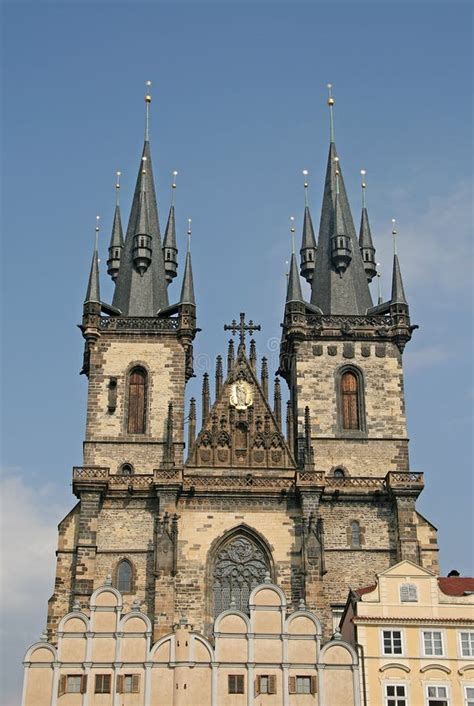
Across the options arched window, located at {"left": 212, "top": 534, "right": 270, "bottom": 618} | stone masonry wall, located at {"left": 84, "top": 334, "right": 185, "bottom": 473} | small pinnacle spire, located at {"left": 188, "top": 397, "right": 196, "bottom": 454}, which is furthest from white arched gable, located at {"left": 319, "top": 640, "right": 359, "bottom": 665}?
small pinnacle spire, located at {"left": 188, "top": 397, "right": 196, "bottom": 454}

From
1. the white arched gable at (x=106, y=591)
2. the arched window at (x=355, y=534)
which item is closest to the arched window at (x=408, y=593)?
the white arched gable at (x=106, y=591)

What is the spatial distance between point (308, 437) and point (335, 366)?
3.71 metres

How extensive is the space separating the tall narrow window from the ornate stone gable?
271 centimetres

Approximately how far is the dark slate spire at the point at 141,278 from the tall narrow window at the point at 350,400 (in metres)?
8.03

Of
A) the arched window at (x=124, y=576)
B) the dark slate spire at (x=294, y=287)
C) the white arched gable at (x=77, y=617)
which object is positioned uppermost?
the dark slate spire at (x=294, y=287)

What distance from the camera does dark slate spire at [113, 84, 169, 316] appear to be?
48.0 m

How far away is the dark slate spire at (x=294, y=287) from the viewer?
47281 millimetres

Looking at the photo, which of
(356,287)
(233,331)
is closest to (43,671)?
(233,331)

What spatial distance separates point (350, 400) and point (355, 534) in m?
5.63

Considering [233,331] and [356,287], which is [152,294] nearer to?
[233,331]

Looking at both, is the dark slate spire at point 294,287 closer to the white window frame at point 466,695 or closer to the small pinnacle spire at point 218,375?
the small pinnacle spire at point 218,375

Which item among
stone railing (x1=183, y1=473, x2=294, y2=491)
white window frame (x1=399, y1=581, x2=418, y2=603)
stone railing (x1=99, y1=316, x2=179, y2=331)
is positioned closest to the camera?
white window frame (x1=399, y1=581, x2=418, y2=603)

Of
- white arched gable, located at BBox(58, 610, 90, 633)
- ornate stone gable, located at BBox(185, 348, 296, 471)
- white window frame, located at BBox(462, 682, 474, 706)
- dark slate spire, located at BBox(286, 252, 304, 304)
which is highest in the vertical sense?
dark slate spire, located at BBox(286, 252, 304, 304)

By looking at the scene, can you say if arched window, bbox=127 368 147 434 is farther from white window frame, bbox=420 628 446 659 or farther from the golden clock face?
white window frame, bbox=420 628 446 659
